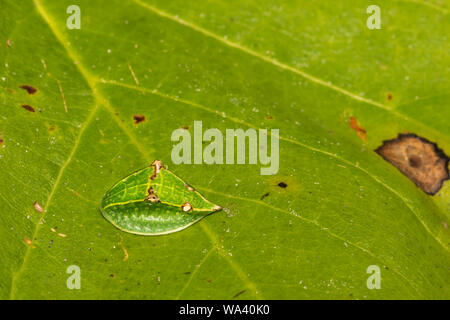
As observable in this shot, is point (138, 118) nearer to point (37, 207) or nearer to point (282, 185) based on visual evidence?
point (37, 207)

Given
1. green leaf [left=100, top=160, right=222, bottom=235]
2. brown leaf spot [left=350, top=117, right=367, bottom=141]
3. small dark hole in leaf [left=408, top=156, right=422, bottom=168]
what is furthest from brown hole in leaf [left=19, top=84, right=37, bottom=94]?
small dark hole in leaf [left=408, top=156, right=422, bottom=168]

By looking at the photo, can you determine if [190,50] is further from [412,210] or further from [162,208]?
[412,210]

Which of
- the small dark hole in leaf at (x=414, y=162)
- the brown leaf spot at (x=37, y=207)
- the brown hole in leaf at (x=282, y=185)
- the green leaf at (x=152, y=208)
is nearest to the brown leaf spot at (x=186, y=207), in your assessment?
the green leaf at (x=152, y=208)

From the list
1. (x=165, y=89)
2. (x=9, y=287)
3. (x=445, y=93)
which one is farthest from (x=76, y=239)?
(x=445, y=93)

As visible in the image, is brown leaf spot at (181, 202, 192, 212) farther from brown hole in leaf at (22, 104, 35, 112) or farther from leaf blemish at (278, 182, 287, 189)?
brown hole in leaf at (22, 104, 35, 112)

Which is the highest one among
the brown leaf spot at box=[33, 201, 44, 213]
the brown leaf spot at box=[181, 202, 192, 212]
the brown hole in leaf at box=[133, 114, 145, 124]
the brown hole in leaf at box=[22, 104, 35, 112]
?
the brown hole in leaf at box=[22, 104, 35, 112]

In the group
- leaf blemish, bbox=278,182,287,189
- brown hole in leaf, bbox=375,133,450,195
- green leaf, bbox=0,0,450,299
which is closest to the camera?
green leaf, bbox=0,0,450,299
